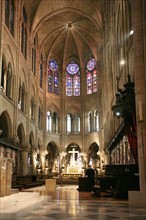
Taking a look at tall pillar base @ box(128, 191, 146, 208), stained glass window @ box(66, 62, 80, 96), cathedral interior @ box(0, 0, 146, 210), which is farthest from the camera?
stained glass window @ box(66, 62, 80, 96)

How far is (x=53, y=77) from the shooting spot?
43.5 metres

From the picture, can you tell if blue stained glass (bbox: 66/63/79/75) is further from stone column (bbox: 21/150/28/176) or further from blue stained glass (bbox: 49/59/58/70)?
stone column (bbox: 21/150/28/176)

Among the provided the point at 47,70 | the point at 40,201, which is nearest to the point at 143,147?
the point at 40,201

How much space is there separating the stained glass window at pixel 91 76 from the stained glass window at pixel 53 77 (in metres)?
4.73

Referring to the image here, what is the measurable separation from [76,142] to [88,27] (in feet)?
52.8

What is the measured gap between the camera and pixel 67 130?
42.9 metres

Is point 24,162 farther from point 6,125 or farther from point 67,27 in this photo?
point 67,27

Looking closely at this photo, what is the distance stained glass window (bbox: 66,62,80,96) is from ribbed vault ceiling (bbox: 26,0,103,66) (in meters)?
1.15

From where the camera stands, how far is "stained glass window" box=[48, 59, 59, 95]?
42875 millimetres

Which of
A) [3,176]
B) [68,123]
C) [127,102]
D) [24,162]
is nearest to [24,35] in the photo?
[24,162]

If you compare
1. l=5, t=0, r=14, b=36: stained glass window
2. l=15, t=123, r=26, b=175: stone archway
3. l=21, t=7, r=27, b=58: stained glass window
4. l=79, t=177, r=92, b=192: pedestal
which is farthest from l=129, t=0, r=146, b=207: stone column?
l=21, t=7, r=27, b=58: stained glass window

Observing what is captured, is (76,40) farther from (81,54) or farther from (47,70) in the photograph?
(47,70)

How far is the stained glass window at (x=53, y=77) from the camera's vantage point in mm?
42875

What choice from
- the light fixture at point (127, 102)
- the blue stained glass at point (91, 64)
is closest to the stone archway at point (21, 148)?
the blue stained glass at point (91, 64)
